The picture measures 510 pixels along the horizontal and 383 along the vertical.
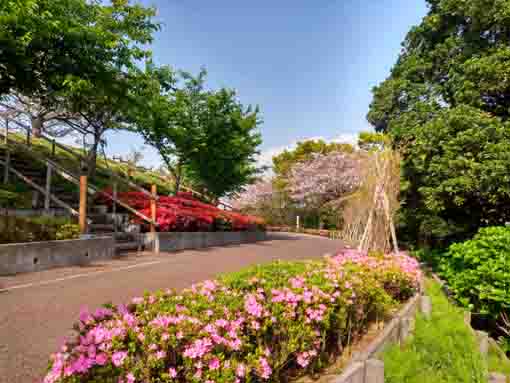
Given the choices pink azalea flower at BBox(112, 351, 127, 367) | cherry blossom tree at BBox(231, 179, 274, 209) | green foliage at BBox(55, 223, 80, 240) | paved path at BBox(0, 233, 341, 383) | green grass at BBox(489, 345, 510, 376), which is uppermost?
cherry blossom tree at BBox(231, 179, 274, 209)

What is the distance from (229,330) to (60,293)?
11.5 feet

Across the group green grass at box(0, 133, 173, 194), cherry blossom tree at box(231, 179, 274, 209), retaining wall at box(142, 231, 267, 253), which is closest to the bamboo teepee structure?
retaining wall at box(142, 231, 267, 253)

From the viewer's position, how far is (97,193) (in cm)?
986

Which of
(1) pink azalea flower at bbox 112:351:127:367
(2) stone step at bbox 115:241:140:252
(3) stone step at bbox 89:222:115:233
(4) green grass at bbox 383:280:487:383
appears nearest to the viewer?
(1) pink azalea flower at bbox 112:351:127:367

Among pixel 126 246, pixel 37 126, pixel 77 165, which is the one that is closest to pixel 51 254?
pixel 126 246

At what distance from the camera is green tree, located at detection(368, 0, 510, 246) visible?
263 inches

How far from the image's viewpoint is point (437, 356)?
3217 mm

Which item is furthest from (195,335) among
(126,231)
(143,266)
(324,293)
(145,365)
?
(126,231)

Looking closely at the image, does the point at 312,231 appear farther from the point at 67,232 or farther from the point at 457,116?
the point at 67,232

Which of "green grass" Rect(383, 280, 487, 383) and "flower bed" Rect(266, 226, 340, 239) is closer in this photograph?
"green grass" Rect(383, 280, 487, 383)

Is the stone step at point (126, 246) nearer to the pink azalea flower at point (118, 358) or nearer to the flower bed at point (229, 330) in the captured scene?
the flower bed at point (229, 330)

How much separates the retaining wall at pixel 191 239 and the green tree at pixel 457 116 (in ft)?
20.9

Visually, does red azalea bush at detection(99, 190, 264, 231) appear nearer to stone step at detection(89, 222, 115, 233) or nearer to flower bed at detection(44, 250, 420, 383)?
stone step at detection(89, 222, 115, 233)

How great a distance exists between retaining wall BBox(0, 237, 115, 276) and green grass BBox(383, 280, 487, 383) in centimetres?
565
